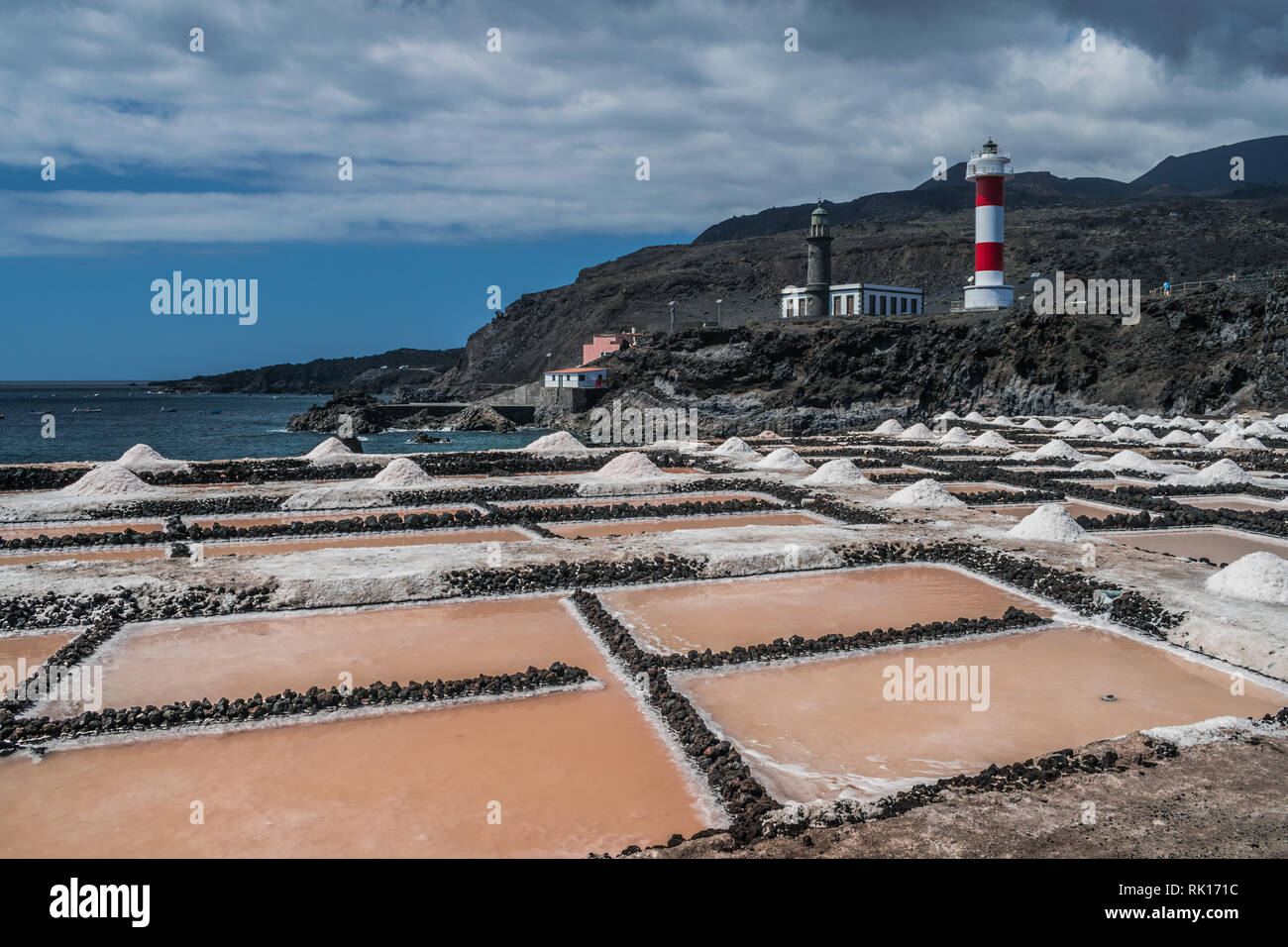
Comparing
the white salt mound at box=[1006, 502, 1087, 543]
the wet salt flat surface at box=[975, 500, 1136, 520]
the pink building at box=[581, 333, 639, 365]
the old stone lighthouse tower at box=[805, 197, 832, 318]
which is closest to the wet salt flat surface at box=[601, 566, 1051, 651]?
the white salt mound at box=[1006, 502, 1087, 543]

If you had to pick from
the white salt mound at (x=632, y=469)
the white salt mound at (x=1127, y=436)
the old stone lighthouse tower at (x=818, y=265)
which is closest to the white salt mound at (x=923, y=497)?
the white salt mound at (x=632, y=469)

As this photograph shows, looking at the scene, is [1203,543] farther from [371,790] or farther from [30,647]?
[30,647]

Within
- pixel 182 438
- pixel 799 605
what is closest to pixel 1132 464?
pixel 799 605

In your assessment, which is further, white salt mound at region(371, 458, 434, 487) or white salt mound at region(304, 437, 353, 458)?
white salt mound at region(304, 437, 353, 458)

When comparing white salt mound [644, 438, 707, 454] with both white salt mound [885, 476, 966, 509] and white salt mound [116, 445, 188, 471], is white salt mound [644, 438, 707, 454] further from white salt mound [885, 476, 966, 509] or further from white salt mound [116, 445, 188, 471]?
white salt mound [116, 445, 188, 471]

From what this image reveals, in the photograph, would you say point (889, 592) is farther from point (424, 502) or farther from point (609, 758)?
point (424, 502)
